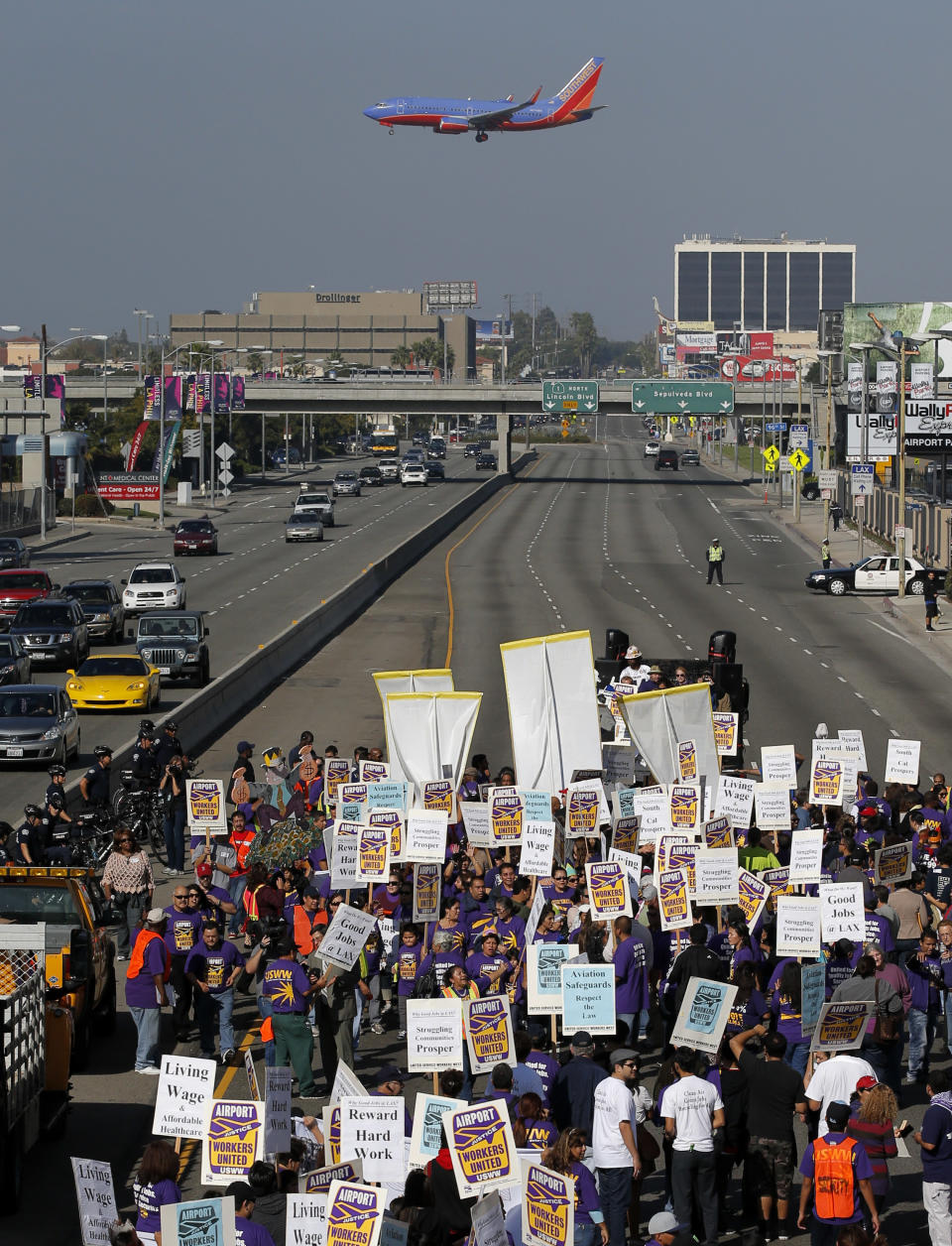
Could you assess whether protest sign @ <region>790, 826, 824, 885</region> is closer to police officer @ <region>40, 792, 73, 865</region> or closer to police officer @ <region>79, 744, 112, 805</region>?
police officer @ <region>40, 792, 73, 865</region>

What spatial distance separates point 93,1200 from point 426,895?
7515 millimetres

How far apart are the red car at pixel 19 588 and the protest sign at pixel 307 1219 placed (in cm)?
3826

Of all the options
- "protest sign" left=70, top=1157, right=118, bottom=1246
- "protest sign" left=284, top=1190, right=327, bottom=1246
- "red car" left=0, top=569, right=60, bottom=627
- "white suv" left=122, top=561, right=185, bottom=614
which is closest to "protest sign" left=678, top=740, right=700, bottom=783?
"protest sign" left=284, top=1190, right=327, bottom=1246

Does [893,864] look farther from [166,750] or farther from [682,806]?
[166,750]

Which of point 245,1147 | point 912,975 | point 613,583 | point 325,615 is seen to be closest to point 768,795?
point 912,975

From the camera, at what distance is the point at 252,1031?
16594 millimetres

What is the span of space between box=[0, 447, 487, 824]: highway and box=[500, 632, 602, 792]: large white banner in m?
7.23

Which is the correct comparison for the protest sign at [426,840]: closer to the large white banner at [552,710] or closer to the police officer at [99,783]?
the large white banner at [552,710]

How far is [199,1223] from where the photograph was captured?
383 inches

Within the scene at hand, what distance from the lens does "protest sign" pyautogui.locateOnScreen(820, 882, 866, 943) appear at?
15.1 meters

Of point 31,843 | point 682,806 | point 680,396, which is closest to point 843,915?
point 682,806

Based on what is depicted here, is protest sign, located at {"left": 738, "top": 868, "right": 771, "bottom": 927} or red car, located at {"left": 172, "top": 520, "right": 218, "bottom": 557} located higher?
protest sign, located at {"left": 738, "top": 868, "right": 771, "bottom": 927}

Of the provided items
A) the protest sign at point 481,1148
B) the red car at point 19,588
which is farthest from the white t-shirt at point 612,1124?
the red car at point 19,588

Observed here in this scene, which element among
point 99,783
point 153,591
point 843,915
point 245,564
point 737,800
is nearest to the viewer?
point 843,915
